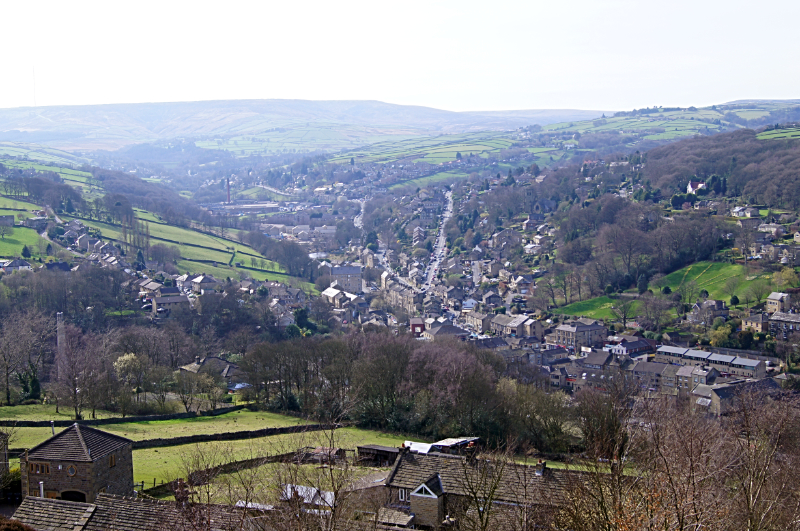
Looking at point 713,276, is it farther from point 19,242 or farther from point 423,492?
point 19,242

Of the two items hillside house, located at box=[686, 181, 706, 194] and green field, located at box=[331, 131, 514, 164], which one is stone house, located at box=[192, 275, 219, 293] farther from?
green field, located at box=[331, 131, 514, 164]

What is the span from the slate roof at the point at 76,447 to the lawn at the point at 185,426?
575 centimetres

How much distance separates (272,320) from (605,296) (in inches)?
1143

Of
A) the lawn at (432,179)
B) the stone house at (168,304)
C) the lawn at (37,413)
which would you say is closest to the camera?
the lawn at (37,413)

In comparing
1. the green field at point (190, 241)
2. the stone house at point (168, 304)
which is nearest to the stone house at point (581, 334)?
the stone house at point (168, 304)

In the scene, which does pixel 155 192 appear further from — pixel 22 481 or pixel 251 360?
pixel 22 481

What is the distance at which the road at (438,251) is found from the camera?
3201 inches

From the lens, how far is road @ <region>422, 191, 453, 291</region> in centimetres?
8131

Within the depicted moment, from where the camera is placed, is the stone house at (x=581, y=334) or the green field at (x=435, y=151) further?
the green field at (x=435, y=151)

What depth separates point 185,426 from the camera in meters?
30.1

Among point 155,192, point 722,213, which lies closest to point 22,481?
point 722,213

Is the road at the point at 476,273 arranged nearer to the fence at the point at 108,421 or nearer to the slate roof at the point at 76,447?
the fence at the point at 108,421

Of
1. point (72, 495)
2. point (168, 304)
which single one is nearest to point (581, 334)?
point (168, 304)

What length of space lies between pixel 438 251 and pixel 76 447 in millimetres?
75229
